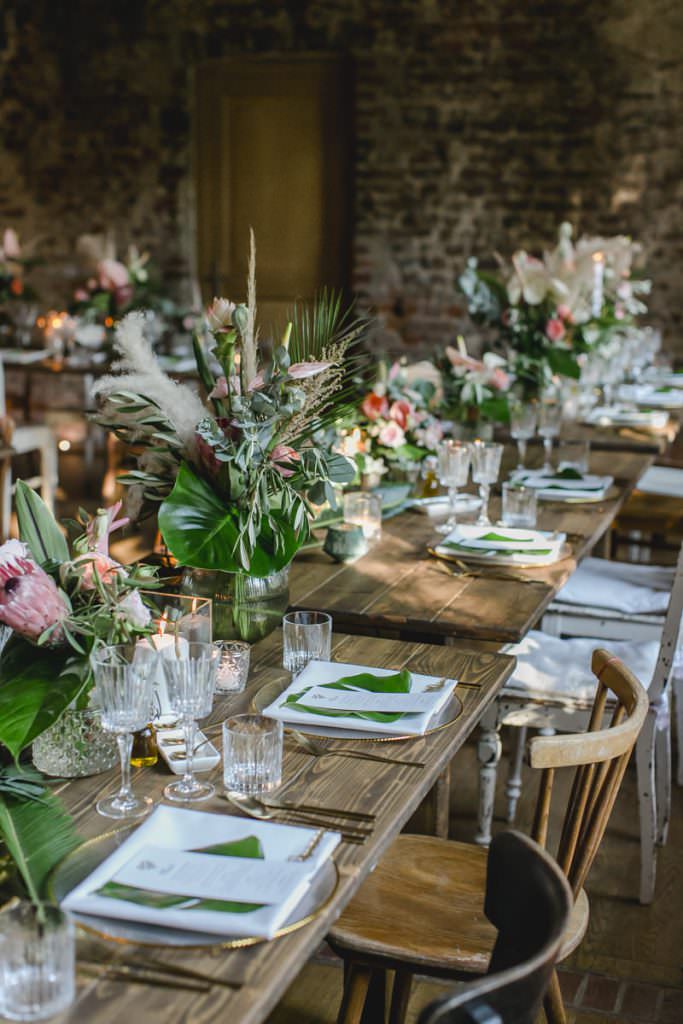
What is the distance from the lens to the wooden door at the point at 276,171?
26.5 feet

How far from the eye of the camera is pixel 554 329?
4484mm

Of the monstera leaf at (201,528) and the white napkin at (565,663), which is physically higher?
the monstera leaf at (201,528)

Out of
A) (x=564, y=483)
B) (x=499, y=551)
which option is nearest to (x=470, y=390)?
(x=564, y=483)

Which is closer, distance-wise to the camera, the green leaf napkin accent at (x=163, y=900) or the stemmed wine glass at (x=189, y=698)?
the green leaf napkin accent at (x=163, y=900)

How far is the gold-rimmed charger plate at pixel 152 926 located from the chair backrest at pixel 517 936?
18cm

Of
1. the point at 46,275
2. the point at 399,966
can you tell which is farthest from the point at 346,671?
the point at 46,275

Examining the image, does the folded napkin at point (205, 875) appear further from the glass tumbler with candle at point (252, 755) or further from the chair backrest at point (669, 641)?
the chair backrest at point (669, 641)

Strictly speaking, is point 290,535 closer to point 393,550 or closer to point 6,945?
point 393,550

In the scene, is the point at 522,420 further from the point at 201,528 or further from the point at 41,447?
the point at 41,447

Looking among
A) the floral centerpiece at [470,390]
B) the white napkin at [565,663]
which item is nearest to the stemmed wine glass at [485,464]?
the white napkin at [565,663]

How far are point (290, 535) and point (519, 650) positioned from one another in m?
1.03

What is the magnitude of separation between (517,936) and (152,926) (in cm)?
38

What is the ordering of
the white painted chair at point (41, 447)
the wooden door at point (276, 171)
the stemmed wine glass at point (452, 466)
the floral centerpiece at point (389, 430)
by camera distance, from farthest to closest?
the wooden door at point (276, 171) < the white painted chair at point (41, 447) < the floral centerpiece at point (389, 430) < the stemmed wine glass at point (452, 466)

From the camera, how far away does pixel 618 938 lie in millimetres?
2684
